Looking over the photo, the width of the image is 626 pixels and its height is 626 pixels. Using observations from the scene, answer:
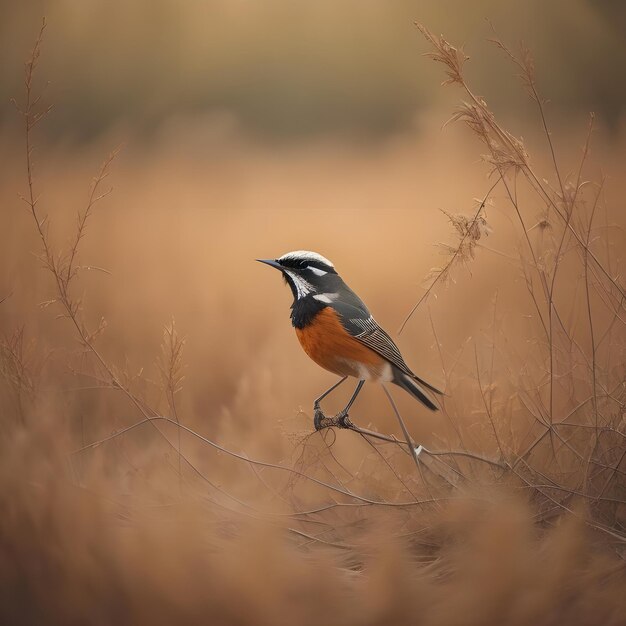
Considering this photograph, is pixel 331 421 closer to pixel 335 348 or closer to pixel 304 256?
pixel 335 348

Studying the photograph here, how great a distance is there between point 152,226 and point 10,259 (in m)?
0.29

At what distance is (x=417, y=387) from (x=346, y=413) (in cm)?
14

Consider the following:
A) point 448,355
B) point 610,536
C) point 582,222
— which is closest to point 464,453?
point 448,355

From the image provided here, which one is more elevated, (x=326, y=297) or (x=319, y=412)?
(x=326, y=297)

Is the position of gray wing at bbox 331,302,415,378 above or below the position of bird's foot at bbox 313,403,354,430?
above

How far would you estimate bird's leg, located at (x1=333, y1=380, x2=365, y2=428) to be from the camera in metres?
1.32

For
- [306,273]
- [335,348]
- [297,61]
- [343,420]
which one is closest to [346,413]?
[343,420]

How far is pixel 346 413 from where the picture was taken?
1.33 meters

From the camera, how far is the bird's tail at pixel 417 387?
4.23 ft

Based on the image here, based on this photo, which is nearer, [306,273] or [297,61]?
[306,273]

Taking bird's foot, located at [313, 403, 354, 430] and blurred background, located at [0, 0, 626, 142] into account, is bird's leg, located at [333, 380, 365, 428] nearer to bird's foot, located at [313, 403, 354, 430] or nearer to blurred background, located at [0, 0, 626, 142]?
bird's foot, located at [313, 403, 354, 430]

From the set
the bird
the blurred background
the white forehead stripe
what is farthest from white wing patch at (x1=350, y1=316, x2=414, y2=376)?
the blurred background

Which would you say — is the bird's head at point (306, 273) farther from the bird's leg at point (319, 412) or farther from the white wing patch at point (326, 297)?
the bird's leg at point (319, 412)

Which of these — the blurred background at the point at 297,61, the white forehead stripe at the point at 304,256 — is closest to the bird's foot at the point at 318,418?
the white forehead stripe at the point at 304,256
